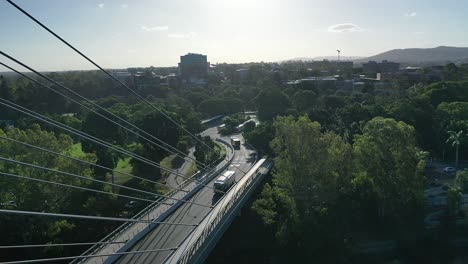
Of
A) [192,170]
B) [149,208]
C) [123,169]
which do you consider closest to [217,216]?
[149,208]

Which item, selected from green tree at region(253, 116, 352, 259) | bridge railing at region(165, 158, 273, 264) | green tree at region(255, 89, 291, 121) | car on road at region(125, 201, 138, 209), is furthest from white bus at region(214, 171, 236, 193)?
green tree at region(255, 89, 291, 121)

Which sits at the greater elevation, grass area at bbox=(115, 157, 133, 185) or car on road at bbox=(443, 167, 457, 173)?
grass area at bbox=(115, 157, 133, 185)

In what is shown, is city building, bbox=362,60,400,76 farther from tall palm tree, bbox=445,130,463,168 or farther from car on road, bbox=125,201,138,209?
car on road, bbox=125,201,138,209

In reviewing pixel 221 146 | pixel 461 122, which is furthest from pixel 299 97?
pixel 461 122

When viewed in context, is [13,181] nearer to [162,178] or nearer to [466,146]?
[162,178]

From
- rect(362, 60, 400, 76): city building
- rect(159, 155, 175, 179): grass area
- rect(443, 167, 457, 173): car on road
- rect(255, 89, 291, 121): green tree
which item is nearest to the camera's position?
rect(443, 167, 457, 173): car on road

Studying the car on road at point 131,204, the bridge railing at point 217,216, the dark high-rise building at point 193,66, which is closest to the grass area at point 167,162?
the car on road at point 131,204

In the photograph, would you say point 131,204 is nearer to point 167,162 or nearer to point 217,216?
point 217,216
